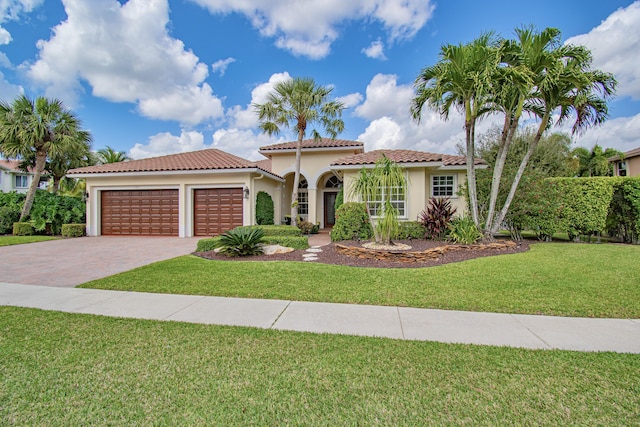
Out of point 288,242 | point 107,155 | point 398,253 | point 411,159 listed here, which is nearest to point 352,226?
point 288,242

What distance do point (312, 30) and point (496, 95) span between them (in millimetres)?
8413

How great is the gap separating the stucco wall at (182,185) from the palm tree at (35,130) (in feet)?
10.5

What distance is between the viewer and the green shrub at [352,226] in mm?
11531

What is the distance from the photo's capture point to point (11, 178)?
34.0 m

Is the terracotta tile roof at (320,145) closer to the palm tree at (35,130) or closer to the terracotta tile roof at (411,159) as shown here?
the terracotta tile roof at (411,159)

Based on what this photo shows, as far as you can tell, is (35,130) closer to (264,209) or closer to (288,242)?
(264,209)

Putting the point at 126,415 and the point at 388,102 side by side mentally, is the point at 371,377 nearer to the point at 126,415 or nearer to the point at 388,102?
the point at 126,415

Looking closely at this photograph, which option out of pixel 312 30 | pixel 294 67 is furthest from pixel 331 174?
pixel 312 30

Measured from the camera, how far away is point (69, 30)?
12.3m

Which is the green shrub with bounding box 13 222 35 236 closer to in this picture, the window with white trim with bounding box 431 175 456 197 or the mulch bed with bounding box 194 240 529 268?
the mulch bed with bounding box 194 240 529 268

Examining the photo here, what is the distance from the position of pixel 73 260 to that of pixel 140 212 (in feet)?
23.9

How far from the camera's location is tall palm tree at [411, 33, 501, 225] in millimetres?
9273

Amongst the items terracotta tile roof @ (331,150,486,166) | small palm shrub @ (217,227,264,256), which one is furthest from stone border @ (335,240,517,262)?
terracotta tile roof @ (331,150,486,166)

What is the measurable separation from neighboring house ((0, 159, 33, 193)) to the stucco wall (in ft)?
89.3
